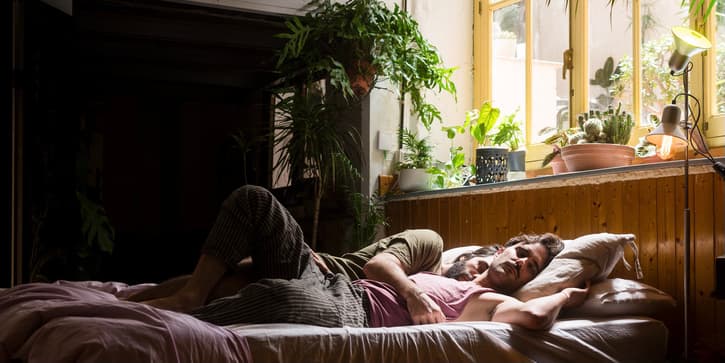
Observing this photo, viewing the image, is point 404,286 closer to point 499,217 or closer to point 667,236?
point 667,236

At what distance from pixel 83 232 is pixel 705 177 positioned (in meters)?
3.36

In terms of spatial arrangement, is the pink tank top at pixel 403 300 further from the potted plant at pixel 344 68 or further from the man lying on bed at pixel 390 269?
the potted plant at pixel 344 68

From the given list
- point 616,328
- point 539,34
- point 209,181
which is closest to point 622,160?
point 616,328

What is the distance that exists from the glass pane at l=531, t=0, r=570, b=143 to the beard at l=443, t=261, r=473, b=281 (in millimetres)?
1416

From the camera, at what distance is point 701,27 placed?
352cm

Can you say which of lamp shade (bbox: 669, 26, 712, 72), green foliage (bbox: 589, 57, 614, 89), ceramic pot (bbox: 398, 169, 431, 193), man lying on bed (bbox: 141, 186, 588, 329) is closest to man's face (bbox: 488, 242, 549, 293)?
man lying on bed (bbox: 141, 186, 588, 329)

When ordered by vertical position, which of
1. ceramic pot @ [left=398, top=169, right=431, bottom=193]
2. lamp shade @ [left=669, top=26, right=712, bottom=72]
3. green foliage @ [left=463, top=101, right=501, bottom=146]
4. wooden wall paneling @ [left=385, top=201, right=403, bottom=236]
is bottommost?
wooden wall paneling @ [left=385, top=201, right=403, bottom=236]

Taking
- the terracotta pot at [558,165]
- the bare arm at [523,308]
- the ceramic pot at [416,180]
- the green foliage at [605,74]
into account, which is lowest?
the bare arm at [523,308]

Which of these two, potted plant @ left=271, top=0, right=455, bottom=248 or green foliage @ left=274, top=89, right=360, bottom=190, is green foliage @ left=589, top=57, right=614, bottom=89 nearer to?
potted plant @ left=271, top=0, right=455, bottom=248

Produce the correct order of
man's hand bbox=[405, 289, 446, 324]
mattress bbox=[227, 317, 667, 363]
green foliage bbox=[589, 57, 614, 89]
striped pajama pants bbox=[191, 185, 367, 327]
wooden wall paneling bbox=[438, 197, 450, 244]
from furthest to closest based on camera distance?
wooden wall paneling bbox=[438, 197, 450, 244]
green foliage bbox=[589, 57, 614, 89]
man's hand bbox=[405, 289, 446, 324]
striped pajama pants bbox=[191, 185, 367, 327]
mattress bbox=[227, 317, 667, 363]

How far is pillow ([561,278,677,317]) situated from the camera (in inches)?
109

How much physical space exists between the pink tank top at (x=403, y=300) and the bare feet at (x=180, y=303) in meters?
0.63

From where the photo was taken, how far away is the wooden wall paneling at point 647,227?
3.10 metres

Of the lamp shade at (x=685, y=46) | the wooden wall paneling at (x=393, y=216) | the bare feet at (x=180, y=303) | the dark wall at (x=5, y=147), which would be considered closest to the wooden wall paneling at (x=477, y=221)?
the wooden wall paneling at (x=393, y=216)
